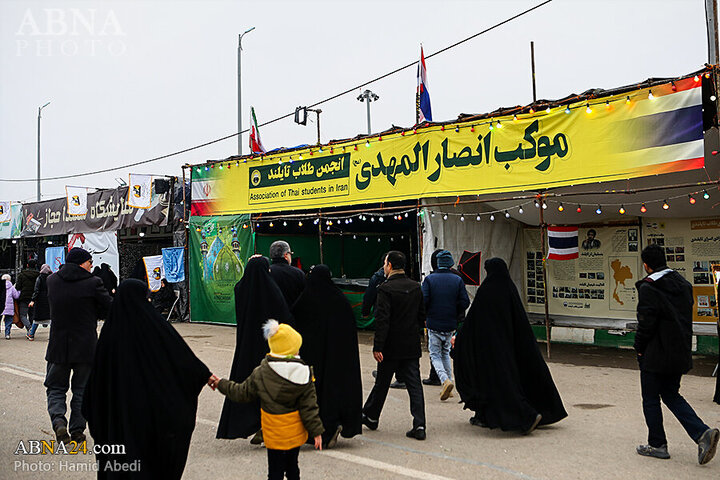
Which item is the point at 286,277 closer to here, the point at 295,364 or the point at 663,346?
the point at 295,364

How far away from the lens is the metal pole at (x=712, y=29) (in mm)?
8227

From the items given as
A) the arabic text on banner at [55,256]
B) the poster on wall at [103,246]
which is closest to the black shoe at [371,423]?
the poster on wall at [103,246]

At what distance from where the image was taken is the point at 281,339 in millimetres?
3434

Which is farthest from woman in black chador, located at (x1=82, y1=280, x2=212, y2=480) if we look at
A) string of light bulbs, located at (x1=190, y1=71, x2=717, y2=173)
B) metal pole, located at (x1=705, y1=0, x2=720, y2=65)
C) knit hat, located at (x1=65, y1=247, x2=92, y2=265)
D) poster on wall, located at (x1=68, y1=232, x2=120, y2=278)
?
poster on wall, located at (x1=68, y1=232, x2=120, y2=278)

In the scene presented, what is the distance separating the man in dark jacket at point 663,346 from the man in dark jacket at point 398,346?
1.76 m

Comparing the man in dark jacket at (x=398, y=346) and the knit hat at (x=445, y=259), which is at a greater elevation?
the knit hat at (x=445, y=259)

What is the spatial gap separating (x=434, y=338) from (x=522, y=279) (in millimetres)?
5129

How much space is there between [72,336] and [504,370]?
362 cm

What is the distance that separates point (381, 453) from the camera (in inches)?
193

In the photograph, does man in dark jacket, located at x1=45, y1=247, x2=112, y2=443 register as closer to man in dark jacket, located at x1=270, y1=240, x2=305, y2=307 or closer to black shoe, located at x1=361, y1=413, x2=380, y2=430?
man in dark jacket, located at x1=270, y1=240, x2=305, y2=307

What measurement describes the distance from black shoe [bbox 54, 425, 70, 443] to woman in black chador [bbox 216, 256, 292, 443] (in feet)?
4.26

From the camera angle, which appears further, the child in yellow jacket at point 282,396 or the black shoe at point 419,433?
the black shoe at point 419,433

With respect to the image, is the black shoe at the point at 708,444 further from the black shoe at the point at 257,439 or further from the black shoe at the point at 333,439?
the black shoe at the point at 257,439

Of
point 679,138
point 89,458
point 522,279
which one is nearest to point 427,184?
point 522,279
